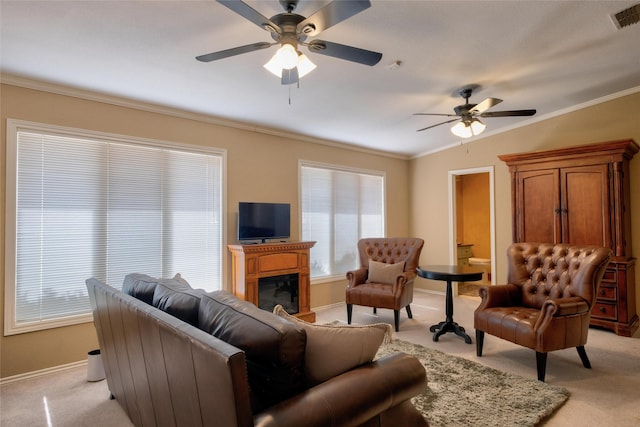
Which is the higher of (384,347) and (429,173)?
(429,173)

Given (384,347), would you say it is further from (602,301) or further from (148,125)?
(148,125)

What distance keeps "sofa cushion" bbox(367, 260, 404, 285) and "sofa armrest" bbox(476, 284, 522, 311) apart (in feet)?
3.84

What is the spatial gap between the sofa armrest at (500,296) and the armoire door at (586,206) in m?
1.46

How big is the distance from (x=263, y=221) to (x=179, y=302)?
2571 mm

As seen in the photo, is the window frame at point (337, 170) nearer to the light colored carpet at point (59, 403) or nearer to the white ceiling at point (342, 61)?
the white ceiling at point (342, 61)

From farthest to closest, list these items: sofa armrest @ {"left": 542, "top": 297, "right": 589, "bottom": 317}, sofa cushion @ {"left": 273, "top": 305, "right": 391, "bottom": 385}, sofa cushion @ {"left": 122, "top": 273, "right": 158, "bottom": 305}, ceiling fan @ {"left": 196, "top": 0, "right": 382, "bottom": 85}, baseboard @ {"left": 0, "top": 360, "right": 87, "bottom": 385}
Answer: baseboard @ {"left": 0, "top": 360, "right": 87, "bottom": 385}
sofa armrest @ {"left": 542, "top": 297, "right": 589, "bottom": 317}
sofa cushion @ {"left": 122, "top": 273, "right": 158, "bottom": 305}
ceiling fan @ {"left": 196, "top": 0, "right": 382, "bottom": 85}
sofa cushion @ {"left": 273, "top": 305, "right": 391, "bottom": 385}

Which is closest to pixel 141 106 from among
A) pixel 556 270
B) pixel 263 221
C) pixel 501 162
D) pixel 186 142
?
pixel 186 142

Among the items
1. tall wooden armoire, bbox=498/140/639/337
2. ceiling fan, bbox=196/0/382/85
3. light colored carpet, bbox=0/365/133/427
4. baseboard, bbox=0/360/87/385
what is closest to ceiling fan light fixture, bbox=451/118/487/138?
tall wooden armoire, bbox=498/140/639/337

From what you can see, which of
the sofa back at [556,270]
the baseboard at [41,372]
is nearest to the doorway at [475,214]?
the sofa back at [556,270]

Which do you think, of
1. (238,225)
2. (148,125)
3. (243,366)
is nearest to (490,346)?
(238,225)

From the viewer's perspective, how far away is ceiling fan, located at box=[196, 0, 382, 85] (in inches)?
68.2

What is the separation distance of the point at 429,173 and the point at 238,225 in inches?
150

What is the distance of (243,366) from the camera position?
104 cm

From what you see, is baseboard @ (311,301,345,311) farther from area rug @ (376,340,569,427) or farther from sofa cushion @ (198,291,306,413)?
sofa cushion @ (198,291,306,413)
